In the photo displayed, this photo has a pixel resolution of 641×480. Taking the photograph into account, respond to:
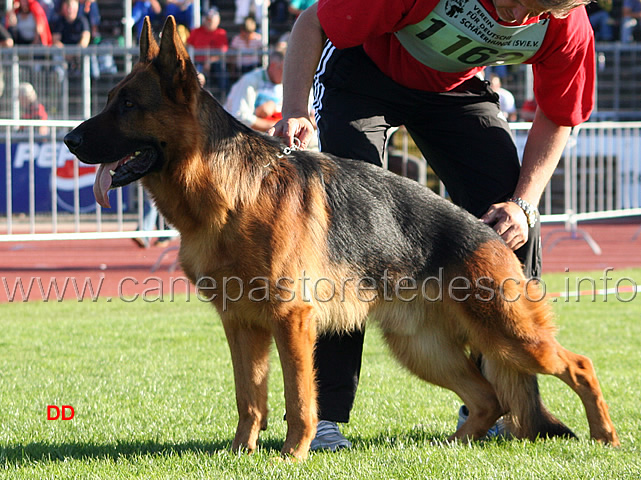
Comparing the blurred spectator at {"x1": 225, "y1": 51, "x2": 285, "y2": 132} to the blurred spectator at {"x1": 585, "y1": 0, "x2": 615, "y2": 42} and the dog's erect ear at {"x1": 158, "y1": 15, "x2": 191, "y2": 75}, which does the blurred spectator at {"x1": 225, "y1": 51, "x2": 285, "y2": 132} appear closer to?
the dog's erect ear at {"x1": 158, "y1": 15, "x2": 191, "y2": 75}

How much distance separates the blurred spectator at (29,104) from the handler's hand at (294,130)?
1140 centimetres

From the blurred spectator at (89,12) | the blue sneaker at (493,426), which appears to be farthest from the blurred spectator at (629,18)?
the blue sneaker at (493,426)

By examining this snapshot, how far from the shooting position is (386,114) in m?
3.89

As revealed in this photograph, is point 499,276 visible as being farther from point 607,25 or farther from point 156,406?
point 607,25

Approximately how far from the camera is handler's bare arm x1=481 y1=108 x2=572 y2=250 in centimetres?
371

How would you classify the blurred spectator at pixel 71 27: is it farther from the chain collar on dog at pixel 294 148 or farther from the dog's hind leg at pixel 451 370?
the dog's hind leg at pixel 451 370

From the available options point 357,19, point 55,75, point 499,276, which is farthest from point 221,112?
point 55,75

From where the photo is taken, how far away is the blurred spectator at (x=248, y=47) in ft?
46.9

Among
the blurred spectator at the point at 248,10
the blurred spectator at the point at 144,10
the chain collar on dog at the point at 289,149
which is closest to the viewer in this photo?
the chain collar on dog at the point at 289,149

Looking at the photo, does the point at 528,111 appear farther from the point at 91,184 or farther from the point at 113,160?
the point at 113,160

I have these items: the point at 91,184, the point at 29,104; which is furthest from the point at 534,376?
the point at 29,104

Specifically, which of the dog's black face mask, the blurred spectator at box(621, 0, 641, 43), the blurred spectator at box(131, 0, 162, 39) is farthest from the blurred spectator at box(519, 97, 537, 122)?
the dog's black face mask

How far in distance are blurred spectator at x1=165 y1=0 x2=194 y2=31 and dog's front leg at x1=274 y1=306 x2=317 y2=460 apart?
14.3m

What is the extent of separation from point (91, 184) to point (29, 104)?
3853 mm
